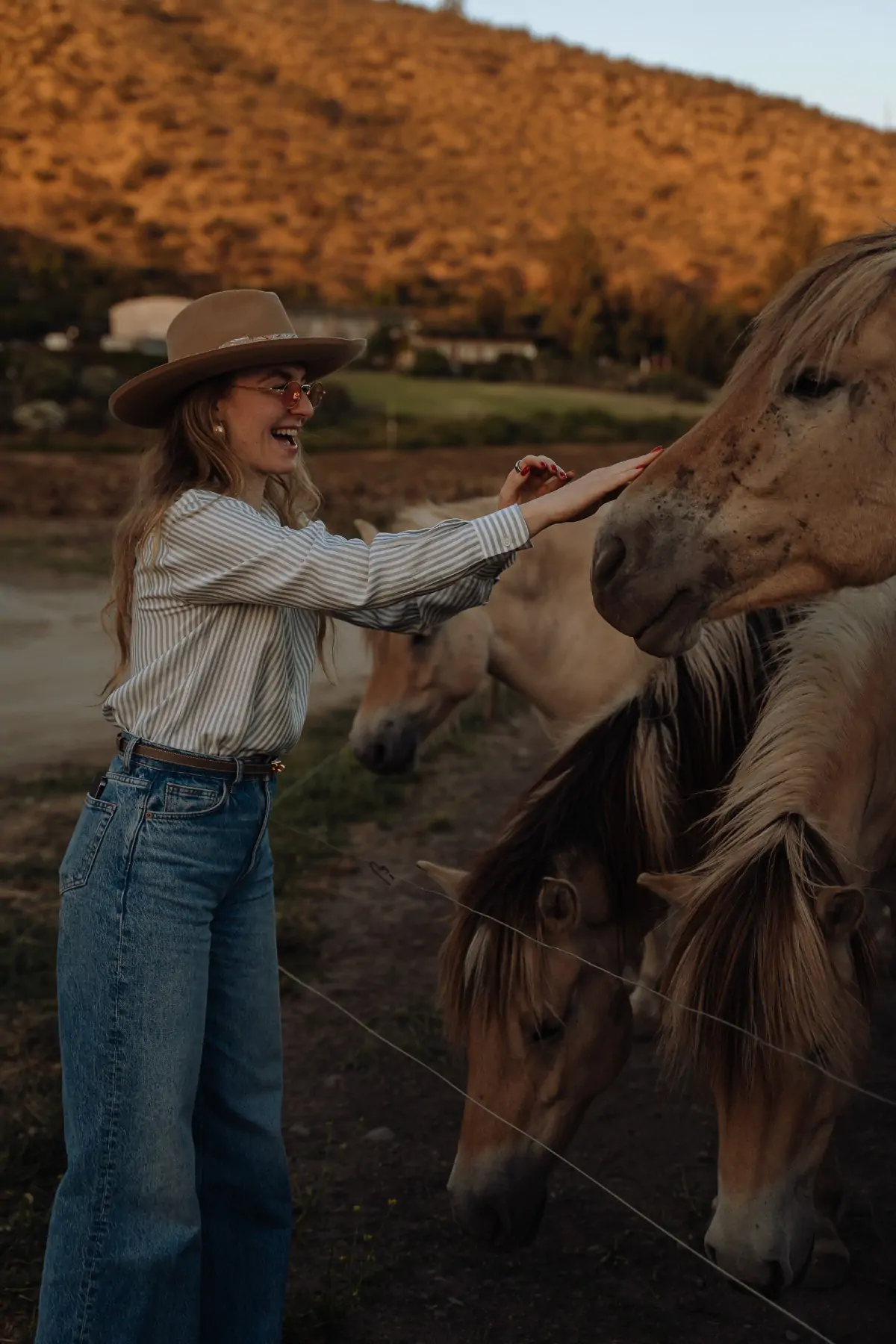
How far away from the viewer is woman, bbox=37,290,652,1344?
1670 millimetres

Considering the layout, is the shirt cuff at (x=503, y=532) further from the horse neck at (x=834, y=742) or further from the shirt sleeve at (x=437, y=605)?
the horse neck at (x=834, y=742)

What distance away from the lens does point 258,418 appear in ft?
6.11

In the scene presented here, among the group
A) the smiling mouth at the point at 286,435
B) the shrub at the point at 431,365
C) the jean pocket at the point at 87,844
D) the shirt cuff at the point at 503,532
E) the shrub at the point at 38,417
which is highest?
the shrub at the point at 431,365

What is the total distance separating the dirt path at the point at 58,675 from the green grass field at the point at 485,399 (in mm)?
3648

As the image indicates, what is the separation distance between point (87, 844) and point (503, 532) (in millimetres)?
806

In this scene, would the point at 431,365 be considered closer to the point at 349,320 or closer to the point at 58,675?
the point at 349,320

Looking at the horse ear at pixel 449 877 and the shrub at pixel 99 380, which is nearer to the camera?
the horse ear at pixel 449 877

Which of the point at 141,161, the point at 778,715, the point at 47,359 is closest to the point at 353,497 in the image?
the point at 47,359

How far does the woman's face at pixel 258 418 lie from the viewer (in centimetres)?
186

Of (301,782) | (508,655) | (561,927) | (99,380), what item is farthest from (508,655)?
(99,380)

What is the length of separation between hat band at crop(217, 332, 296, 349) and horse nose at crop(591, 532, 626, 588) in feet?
2.14

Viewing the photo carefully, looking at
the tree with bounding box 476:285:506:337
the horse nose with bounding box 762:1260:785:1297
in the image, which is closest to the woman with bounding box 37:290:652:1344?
the horse nose with bounding box 762:1260:785:1297

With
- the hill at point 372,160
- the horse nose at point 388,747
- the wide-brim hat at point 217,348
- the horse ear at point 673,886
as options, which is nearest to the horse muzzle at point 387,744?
the horse nose at point 388,747

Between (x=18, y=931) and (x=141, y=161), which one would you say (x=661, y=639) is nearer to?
(x=18, y=931)
